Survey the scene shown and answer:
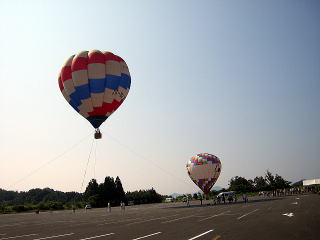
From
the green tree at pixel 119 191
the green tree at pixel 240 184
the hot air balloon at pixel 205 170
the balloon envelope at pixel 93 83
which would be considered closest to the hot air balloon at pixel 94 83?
the balloon envelope at pixel 93 83

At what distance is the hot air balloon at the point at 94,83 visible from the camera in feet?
97.2

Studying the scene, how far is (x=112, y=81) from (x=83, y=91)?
132 inches

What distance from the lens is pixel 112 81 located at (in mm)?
30422

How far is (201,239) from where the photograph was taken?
10.7 m

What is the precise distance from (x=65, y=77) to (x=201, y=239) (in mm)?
25001

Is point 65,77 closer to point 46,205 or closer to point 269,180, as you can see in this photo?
point 46,205

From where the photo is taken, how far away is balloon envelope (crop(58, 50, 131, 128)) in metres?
29.6

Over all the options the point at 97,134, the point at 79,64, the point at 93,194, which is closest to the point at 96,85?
the point at 79,64

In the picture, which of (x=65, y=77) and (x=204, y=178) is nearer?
(x=65, y=77)

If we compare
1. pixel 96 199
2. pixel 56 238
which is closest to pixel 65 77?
pixel 56 238

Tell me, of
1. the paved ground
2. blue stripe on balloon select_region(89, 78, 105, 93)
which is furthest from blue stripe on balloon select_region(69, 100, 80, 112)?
the paved ground

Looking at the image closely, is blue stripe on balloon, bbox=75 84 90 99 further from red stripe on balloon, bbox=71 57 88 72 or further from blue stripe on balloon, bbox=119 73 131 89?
blue stripe on balloon, bbox=119 73 131 89

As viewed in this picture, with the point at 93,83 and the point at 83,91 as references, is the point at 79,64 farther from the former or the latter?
the point at 83,91

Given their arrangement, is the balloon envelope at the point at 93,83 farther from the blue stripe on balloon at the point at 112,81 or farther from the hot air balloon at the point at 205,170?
the hot air balloon at the point at 205,170
